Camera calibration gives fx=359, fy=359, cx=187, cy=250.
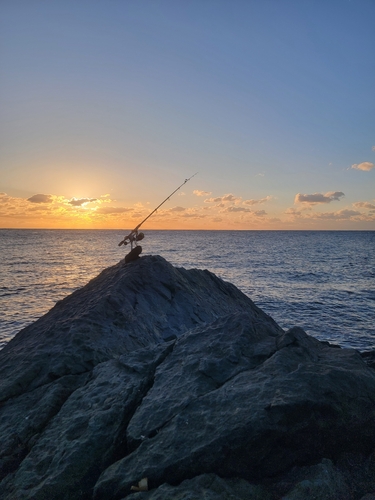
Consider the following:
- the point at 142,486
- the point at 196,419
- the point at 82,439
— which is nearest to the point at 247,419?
the point at 196,419

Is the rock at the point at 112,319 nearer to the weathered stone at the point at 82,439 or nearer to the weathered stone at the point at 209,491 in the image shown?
the weathered stone at the point at 82,439

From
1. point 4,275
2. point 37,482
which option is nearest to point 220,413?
point 37,482

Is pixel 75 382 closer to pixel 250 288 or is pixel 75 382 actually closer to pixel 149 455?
pixel 149 455

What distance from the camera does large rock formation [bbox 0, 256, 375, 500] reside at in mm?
A: 4113

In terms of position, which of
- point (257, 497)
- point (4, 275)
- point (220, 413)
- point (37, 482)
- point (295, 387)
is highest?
point (295, 387)

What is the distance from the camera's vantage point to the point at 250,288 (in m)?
33.4

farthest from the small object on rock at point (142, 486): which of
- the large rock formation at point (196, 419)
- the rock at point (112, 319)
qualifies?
the rock at point (112, 319)

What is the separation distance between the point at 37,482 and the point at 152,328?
5.35 m

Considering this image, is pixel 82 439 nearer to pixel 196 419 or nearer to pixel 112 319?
pixel 196 419

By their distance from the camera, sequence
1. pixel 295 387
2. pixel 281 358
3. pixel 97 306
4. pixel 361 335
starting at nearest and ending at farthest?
pixel 295 387 → pixel 281 358 → pixel 97 306 → pixel 361 335

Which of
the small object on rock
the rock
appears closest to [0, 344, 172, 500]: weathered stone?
the small object on rock

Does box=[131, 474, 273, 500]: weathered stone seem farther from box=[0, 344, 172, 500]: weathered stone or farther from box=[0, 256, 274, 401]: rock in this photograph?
box=[0, 256, 274, 401]: rock

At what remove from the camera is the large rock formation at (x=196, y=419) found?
13.5ft

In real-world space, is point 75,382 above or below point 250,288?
above
